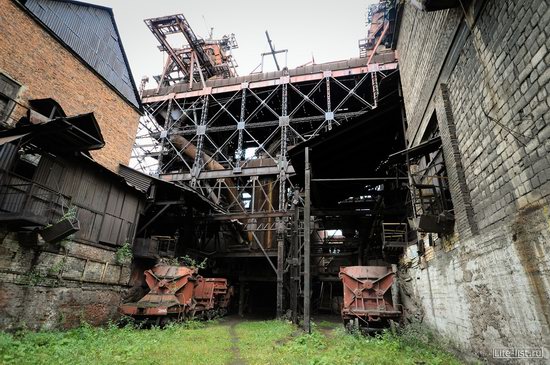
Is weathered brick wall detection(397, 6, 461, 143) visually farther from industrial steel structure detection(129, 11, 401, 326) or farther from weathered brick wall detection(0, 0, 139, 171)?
weathered brick wall detection(0, 0, 139, 171)

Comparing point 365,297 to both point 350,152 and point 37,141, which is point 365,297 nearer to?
point 350,152

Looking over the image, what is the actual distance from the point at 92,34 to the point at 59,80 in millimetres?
3278

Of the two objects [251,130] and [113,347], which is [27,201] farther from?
[251,130]

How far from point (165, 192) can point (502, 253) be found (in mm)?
13461

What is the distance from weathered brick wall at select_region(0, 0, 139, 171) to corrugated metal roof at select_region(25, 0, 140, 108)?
0.47m

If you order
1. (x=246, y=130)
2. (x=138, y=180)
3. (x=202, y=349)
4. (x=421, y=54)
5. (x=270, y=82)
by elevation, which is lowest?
(x=202, y=349)

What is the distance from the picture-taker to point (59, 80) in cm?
1165

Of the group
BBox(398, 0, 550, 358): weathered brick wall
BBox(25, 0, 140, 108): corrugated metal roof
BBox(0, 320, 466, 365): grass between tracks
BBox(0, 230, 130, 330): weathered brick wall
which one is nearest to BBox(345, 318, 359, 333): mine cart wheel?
BBox(0, 320, 466, 365): grass between tracks

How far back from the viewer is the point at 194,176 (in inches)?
752

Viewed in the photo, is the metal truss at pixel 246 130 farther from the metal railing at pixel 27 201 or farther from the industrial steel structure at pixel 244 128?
the metal railing at pixel 27 201

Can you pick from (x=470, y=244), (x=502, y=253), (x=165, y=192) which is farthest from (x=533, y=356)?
(x=165, y=192)

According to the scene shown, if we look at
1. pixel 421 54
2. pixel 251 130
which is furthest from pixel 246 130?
pixel 421 54

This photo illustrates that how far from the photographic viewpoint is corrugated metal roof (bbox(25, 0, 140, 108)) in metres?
11.5

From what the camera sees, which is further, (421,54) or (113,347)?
(421,54)
